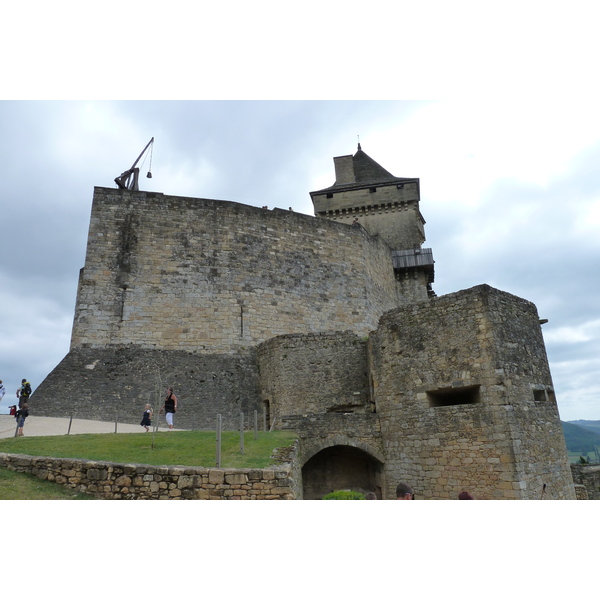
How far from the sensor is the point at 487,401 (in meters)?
8.94

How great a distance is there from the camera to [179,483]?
5.99 m

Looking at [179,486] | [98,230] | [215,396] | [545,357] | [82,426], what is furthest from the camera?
[98,230]

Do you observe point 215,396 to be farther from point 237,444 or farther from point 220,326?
point 237,444

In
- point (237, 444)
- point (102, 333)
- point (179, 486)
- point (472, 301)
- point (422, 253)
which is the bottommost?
point (179, 486)

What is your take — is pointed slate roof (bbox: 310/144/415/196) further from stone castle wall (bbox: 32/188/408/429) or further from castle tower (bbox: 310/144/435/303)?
stone castle wall (bbox: 32/188/408/429)

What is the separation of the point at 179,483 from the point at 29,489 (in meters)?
2.18

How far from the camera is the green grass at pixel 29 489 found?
231 inches

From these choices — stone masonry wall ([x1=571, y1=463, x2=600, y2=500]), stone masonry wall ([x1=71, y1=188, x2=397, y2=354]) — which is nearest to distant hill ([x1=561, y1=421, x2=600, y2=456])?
stone masonry wall ([x1=571, y1=463, x2=600, y2=500])

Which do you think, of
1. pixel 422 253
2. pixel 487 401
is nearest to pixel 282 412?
pixel 487 401

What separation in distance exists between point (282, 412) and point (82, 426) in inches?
214

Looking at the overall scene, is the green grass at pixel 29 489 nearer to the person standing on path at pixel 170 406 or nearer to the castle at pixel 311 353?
the person standing on path at pixel 170 406

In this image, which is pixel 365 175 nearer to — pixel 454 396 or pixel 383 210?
pixel 383 210

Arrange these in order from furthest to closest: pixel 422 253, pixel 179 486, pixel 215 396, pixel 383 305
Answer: pixel 422 253 < pixel 383 305 < pixel 215 396 < pixel 179 486

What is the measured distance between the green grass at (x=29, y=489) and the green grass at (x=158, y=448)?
0.55m
